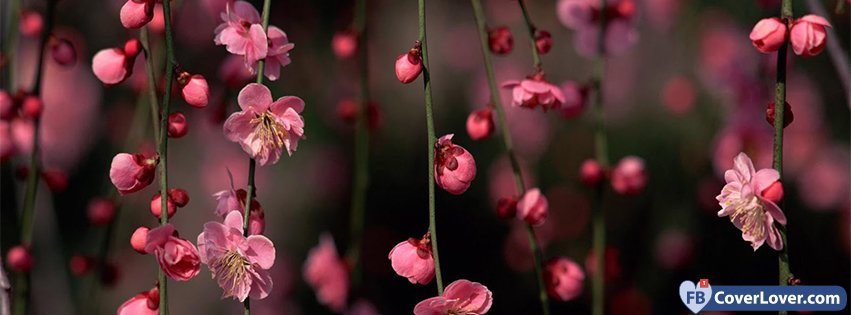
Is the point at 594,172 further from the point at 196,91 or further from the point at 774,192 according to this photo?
the point at 196,91

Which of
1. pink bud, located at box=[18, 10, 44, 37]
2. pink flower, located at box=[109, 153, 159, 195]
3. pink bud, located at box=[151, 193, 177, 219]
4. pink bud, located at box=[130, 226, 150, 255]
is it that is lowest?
pink bud, located at box=[130, 226, 150, 255]

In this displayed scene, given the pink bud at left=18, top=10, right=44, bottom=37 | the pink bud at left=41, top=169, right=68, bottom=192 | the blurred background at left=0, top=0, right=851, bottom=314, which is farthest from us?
the blurred background at left=0, top=0, right=851, bottom=314

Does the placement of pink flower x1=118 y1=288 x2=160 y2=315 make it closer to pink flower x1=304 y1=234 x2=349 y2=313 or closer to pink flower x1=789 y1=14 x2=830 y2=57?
pink flower x1=304 y1=234 x2=349 y2=313

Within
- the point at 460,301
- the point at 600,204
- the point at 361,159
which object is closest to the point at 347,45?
the point at 361,159

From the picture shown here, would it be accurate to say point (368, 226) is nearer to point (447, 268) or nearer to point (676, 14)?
point (447, 268)

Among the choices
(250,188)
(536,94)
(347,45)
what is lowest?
(250,188)

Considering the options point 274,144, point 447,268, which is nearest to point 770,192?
point 274,144

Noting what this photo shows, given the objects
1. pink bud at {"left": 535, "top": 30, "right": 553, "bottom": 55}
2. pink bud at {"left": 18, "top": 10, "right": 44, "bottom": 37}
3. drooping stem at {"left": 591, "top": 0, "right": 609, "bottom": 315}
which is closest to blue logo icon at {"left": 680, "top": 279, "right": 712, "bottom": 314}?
drooping stem at {"left": 591, "top": 0, "right": 609, "bottom": 315}
